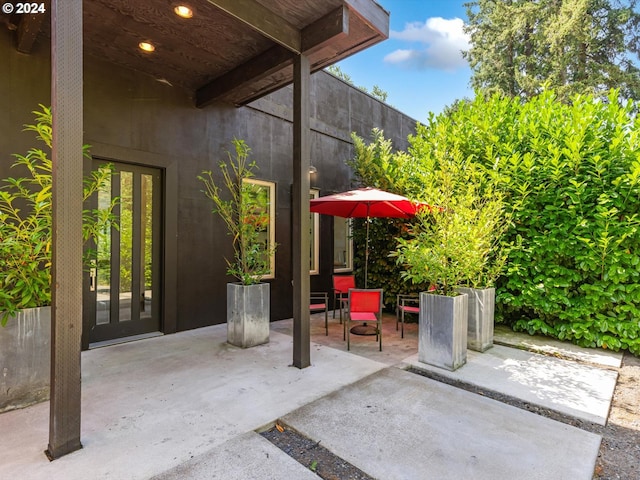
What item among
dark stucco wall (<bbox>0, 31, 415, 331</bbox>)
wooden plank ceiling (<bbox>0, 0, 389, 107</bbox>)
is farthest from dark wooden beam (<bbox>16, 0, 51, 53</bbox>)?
dark stucco wall (<bbox>0, 31, 415, 331</bbox>)

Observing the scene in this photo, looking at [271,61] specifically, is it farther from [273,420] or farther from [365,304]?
[273,420]

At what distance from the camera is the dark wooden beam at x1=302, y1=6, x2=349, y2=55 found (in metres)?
3.19

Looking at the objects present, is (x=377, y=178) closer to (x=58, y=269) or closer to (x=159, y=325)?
(x=159, y=325)

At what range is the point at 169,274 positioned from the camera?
15.1 ft

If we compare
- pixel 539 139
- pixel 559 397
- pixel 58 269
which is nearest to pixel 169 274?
pixel 58 269

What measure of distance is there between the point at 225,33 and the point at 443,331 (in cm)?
388

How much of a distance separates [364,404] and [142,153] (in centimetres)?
398

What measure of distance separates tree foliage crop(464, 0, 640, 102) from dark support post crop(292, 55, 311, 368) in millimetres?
13270

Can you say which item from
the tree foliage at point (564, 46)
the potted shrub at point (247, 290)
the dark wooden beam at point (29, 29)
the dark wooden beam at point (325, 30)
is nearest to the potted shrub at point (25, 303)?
the dark wooden beam at point (29, 29)

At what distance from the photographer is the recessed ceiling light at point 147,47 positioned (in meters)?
3.72

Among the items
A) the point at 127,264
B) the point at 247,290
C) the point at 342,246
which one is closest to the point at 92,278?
the point at 127,264

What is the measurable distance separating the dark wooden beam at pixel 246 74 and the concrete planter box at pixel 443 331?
10.1 ft

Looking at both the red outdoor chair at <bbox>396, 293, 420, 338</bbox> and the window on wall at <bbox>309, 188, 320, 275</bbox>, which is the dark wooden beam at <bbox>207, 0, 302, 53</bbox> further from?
the red outdoor chair at <bbox>396, 293, 420, 338</bbox>

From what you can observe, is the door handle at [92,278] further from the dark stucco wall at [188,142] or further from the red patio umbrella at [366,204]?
the red patio umbrella at [366,204]
